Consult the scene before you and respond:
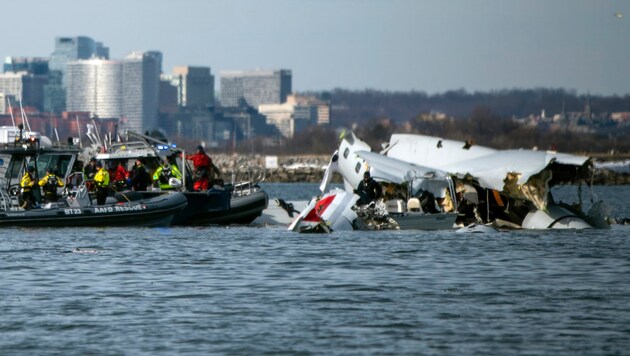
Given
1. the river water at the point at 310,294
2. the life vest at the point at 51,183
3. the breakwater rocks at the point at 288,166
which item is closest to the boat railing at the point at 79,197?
the life vest at the point at 51,183

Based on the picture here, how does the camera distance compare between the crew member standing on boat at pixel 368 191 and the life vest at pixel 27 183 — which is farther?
the crew member standing on boat at pixel 368 191

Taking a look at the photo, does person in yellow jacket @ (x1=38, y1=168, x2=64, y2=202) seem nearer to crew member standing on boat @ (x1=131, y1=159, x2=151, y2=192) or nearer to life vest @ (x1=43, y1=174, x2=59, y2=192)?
life vest @ (x1=43, y1=174, x2=59, y2=192)

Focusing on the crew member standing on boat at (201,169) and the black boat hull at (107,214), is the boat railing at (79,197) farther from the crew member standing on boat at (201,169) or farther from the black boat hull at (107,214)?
the crew member standing on boat at (201,169)

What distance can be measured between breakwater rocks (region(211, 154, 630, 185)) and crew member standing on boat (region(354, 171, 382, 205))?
76.1 metres

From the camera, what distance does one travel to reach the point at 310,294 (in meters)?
24.5

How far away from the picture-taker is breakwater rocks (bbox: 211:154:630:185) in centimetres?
13288

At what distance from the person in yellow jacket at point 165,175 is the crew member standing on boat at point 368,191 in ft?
18.4

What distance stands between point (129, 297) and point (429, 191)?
18.9m

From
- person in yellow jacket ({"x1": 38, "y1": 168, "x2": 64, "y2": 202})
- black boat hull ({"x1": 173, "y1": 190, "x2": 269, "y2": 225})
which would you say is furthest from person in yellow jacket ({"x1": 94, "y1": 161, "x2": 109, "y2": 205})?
black boat hull ({"x1": 173, "y1": 190, "x2": 269, "y2": 225})

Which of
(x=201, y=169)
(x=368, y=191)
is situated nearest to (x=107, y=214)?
(x=201, y=169)

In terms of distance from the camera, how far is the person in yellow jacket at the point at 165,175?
42.2 metres

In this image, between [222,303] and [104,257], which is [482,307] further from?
[104,257]

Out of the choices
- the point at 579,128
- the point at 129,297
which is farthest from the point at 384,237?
the point at 579,128

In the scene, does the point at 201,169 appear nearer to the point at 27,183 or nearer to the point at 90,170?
the point at 90,170
